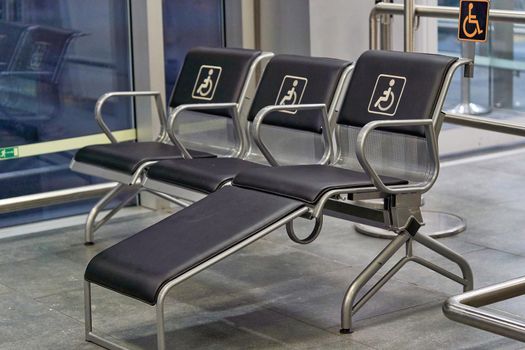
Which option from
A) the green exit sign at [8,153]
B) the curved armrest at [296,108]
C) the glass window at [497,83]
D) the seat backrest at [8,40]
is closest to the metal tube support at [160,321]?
the curved armrest at [296,108]

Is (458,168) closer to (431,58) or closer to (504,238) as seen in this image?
(504,238)

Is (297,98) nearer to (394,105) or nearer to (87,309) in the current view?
(394,105)

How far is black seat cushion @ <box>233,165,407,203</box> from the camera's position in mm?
3525

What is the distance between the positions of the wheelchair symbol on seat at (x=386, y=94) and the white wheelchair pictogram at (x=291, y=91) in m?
0.39

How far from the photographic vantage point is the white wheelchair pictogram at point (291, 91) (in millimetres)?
4293

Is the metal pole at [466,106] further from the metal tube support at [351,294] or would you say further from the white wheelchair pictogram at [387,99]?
the metal tube support at [351,294]

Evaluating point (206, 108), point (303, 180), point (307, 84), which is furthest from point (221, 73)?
point (303, 180)

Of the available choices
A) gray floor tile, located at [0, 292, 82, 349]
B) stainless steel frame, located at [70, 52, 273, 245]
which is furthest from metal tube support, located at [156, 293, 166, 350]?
stainless steel frame, located at [70, 52, 273, 245]

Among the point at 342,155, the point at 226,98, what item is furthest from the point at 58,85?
the point at 342,155

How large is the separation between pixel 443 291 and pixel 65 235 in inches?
79.2

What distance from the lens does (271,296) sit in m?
4.03

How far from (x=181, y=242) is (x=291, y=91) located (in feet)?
3.86

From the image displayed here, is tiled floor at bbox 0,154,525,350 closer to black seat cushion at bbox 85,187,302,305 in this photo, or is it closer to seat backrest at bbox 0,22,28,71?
black seat cushion at bbox 85,187,302,305

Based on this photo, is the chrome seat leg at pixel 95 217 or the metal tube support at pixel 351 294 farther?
the chrome seat leg at pixel 95 217
